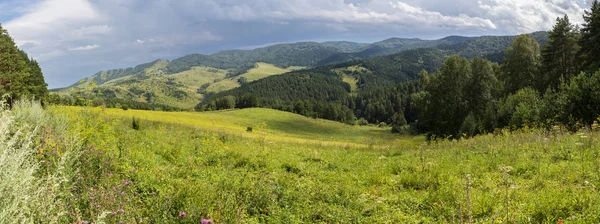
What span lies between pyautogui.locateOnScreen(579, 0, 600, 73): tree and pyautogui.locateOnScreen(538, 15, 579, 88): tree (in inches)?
136

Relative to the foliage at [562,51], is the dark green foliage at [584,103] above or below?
below

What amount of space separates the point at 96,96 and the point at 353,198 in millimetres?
10066

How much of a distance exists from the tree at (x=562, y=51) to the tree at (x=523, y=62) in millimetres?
2385

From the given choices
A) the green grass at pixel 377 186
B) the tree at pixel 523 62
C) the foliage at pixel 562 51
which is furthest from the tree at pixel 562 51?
the green grass at pixel 377 186


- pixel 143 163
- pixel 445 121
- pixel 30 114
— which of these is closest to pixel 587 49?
pixel 445 121

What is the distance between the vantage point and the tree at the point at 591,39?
3183 centimetres

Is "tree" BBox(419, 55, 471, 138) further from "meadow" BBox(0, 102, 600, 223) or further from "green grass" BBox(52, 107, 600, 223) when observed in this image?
"meadow" BBox(0, 102, 600, 223)

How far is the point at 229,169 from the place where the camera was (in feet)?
26.5

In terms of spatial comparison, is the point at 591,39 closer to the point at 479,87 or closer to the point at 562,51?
the point at 562,51

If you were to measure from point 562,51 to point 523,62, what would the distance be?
15.9ft

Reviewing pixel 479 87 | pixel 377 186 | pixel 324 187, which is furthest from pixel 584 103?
pixel 479 87

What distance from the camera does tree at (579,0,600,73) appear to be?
104 feet

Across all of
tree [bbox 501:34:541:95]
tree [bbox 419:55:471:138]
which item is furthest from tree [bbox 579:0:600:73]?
tree [bbox 419:55:471:138]

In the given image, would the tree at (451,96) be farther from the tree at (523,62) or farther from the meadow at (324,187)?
the meadow at (324,187)
